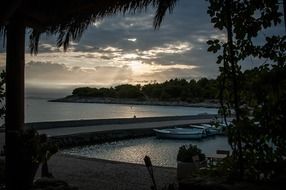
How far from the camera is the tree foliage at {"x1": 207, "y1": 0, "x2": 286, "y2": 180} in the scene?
2.67 meters

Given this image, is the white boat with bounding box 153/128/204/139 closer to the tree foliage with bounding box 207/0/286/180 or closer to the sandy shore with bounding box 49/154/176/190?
the sandy shore with bounding box 49/154/176/190

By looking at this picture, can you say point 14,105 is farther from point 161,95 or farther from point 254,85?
point 161,95

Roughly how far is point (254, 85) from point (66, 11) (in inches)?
148

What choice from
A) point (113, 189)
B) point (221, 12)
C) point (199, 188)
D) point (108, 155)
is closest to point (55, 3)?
point (221, 12)

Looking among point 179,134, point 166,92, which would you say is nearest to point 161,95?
point 166,92

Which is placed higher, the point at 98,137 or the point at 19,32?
the point at 19,32

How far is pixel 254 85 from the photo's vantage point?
2.81 meters

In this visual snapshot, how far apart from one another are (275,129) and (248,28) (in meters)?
0.67

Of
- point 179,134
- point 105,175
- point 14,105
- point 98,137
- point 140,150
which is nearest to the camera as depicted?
point 14,105

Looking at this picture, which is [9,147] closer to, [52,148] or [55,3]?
[52,148]

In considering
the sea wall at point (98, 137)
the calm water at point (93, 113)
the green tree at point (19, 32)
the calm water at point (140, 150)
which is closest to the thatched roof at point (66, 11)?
the green tree at point (19, 32)

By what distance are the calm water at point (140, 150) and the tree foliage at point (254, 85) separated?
17013 mm

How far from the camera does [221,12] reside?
9.12ft

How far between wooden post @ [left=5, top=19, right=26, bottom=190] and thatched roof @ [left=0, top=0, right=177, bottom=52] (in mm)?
239
